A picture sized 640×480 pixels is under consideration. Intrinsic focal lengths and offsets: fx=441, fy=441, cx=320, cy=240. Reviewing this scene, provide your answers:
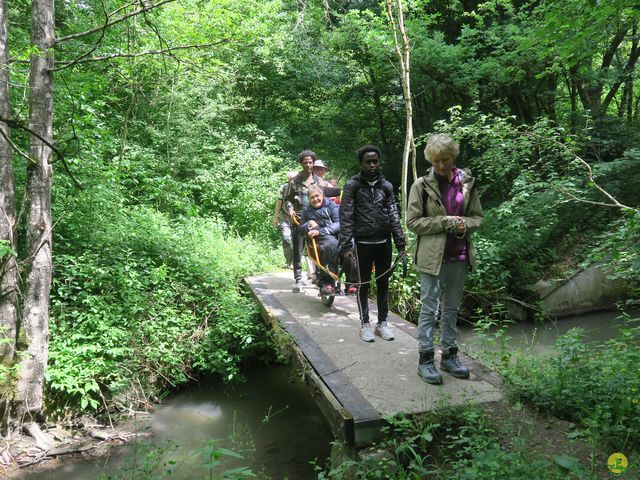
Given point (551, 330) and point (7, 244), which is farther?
point (551, 330)

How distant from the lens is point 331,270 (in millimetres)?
6098

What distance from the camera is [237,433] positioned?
5.17m

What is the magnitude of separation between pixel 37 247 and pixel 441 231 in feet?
14.3

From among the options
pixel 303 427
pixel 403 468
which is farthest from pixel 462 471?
pixel 303 427

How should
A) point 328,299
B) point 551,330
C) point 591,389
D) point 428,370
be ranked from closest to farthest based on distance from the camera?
point 591,389 → point 428,370 → point 328,299 → point 551,330

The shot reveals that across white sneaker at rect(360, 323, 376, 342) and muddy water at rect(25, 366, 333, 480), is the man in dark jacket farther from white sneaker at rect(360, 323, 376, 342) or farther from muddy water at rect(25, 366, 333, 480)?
muddy water at rect(25, 366, 333, 480)

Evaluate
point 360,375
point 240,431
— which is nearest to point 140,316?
point 240,431

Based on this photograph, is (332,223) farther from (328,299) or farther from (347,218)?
(347,218)

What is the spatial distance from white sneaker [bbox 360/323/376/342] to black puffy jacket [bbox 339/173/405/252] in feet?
3.20

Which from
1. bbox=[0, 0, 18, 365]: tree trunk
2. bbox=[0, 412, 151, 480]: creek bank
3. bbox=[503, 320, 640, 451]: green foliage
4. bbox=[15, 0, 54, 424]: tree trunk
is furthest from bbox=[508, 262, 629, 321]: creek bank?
bbox=[0, 0, 18, 365]: tree trunk

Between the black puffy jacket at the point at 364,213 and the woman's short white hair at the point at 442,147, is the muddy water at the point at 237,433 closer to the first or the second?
the black puffy jacket at the point at 364,213

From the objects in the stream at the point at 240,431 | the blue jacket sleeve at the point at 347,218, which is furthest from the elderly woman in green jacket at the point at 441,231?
the stream at the point at 240,431

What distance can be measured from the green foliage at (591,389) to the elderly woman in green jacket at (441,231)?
608 mm

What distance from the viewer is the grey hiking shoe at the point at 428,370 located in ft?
12.4
